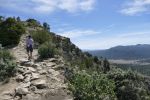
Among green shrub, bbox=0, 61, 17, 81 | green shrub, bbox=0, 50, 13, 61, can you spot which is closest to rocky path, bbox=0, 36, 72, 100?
green shrub, bbox=0, 61, 17, 81

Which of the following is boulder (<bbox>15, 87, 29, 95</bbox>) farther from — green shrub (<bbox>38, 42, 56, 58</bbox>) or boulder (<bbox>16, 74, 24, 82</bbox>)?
green shrub (<bbox>38, 42, 56, 58</bbox>)

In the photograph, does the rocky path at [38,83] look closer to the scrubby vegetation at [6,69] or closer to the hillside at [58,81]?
the hillside at [58,81]

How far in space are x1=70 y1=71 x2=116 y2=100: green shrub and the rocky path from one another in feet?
2.28

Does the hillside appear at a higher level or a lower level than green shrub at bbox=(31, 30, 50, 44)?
lower

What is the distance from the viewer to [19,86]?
1642 cm

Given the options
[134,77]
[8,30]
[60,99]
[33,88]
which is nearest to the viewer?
[60,99]

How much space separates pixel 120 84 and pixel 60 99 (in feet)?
11.9

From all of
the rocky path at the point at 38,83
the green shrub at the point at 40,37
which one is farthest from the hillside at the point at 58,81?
the green shrub at the point at 40,37

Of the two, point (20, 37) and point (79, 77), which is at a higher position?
point (20, 37)

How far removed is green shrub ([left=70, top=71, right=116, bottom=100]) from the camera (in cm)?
1394

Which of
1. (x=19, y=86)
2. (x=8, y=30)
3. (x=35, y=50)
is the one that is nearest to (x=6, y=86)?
(x=19, y=86)

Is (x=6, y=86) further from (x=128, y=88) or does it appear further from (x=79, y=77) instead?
(x=128, y=88)

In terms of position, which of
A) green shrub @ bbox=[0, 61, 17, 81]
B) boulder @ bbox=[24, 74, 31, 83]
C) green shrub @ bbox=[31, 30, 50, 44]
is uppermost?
green shrub @ bbox=[31, 30, 50, 44]

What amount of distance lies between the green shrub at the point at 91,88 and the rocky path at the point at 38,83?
2.28 ft
